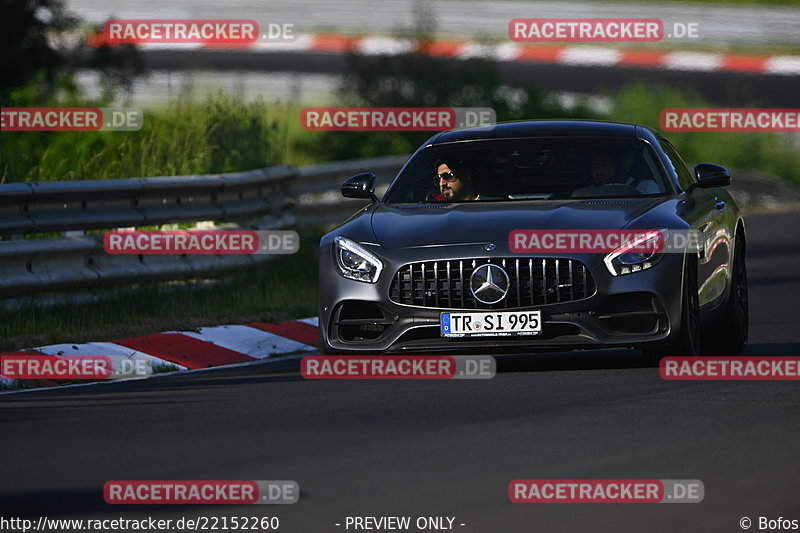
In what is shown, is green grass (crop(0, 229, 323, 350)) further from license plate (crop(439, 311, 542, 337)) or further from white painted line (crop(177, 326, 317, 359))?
license plate (crop(439, 311, 542, 337))

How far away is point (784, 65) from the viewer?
39750 mm

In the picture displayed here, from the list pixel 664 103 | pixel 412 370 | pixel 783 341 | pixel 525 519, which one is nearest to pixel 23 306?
pixel 412 370

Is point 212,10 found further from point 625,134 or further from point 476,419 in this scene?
point 476,419

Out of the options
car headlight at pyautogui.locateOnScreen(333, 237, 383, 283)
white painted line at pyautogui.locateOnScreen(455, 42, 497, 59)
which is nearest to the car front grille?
car headlight at pyautogui.locateOnScreen(333, 237, 383, 283)

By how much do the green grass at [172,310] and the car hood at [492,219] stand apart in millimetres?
2322

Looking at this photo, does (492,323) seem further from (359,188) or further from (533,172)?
(359,188)

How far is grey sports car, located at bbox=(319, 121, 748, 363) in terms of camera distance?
9.97 metres

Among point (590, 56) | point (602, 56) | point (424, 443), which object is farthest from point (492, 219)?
point (590, 56)

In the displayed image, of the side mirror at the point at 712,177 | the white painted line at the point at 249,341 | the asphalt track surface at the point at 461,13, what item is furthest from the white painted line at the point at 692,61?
the side mirror at the point at 712,177

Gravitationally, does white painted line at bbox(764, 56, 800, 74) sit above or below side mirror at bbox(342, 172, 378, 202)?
above

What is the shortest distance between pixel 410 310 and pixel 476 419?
1.95 meters

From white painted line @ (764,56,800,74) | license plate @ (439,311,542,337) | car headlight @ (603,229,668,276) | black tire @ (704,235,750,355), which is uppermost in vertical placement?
white painted line @ (764,56,800,74)

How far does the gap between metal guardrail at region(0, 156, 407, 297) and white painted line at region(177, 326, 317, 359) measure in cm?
110

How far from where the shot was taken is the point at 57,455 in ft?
24.8
